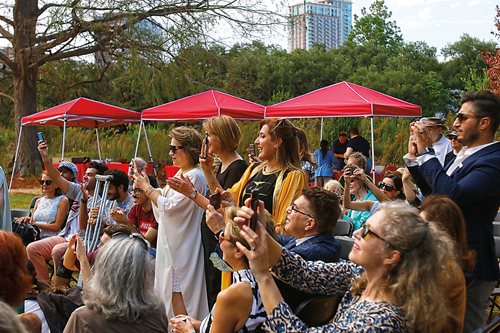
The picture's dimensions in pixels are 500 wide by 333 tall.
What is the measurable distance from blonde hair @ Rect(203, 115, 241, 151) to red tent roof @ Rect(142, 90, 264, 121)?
7.17m

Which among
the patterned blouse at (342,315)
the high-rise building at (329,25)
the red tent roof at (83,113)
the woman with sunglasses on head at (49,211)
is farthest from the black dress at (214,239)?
the high-rise building at (329,25)

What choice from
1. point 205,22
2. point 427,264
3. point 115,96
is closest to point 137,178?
point 427,264

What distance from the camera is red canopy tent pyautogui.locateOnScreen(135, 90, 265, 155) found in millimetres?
12227

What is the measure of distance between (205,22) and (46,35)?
5190 mm

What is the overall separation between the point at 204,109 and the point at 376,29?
43071 mm

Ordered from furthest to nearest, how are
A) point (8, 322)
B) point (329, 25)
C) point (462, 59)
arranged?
point (329, 25) < point (462, 59) < point (8, 322)

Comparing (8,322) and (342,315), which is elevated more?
(8,322)

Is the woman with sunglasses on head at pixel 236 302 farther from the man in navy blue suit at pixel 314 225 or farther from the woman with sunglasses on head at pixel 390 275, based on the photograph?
the man in navy blue suit at pixel 314 225

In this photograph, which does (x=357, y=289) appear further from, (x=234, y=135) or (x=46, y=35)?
(x=46, y=35)

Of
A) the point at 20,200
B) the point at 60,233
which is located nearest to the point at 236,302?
the point at 60,233

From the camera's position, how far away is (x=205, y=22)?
758 inches

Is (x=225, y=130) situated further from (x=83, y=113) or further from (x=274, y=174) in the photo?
(x=83, y=113)

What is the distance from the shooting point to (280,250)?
2678 millimetres

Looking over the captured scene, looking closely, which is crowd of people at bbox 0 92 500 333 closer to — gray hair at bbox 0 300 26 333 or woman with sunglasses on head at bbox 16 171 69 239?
gray hair at bbox 0 300 26 333
